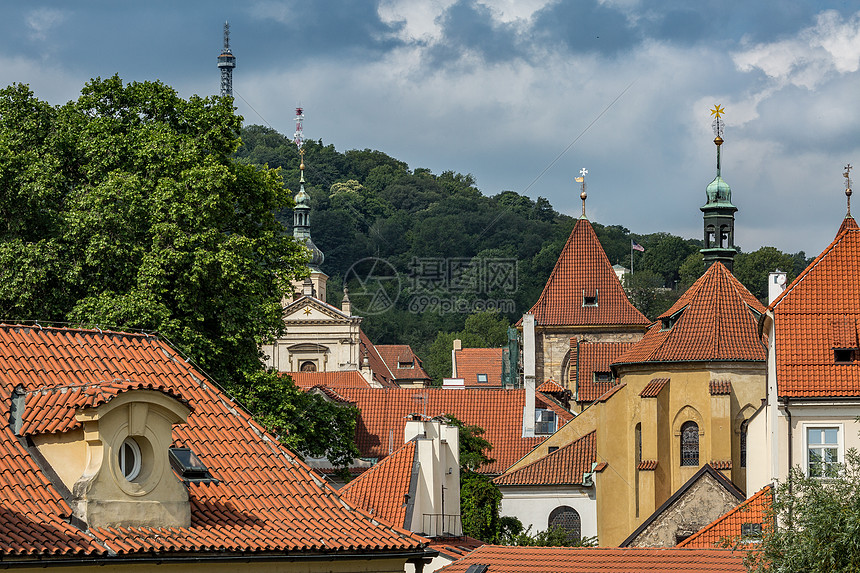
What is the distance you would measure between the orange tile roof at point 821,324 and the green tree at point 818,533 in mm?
11336

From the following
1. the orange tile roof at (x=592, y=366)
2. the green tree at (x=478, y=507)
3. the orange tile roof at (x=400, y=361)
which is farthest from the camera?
the orange tile roof at (x=400, y=361)

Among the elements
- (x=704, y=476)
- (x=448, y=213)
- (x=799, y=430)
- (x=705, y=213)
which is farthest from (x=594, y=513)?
(x=448, y=213)

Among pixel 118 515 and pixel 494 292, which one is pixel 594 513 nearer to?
pixel 118 515

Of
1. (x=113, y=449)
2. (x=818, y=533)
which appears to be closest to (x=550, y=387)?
(x=818, y=533)

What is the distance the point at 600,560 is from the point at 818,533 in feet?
19.5

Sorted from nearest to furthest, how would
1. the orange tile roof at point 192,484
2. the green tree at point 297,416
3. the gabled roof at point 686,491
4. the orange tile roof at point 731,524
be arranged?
the orange tile roof at point 192,484, the green tree at point 297,416, the orange tile roof at point 731,524, the gabled roof at point 686,491

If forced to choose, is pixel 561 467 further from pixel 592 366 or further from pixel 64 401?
pixel 64 401

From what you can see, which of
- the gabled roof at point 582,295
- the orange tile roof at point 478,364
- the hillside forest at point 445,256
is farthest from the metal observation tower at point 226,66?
the gabled roof at point 582,295

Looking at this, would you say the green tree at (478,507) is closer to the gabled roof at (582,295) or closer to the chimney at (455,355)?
the gabled roof at (582,295)

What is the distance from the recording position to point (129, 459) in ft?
47.9

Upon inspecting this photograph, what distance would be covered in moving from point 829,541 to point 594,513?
38.2m

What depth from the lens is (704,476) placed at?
46.4 meters

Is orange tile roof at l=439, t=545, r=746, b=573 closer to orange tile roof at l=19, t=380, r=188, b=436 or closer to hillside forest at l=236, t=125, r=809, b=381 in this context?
orange tile roof at l=19, t=380, r=188, b=436

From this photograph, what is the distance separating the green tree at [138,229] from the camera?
102 ft
